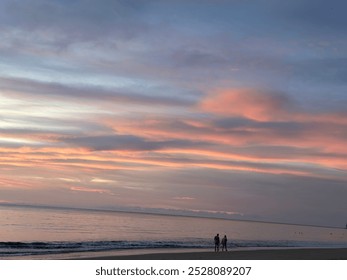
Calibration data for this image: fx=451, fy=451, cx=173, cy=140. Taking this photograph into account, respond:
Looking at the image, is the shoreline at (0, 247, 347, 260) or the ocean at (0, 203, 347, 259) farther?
the ocean at (0, 203, 347, 259)

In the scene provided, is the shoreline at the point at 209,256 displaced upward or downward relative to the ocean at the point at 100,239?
downward

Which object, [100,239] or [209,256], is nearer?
[209,256]

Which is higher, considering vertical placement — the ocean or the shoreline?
the ocean

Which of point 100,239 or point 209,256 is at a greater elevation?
point 100,239

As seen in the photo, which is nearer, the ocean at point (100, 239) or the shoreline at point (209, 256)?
the shoreline at point (209, 256)
